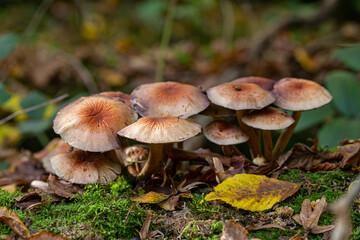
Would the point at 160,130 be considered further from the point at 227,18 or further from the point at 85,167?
the point at 227,18

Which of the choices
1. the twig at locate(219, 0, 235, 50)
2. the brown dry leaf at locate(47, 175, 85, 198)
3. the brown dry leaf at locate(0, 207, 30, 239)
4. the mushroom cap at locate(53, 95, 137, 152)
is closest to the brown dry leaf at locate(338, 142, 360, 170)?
the mushroom cap at locate(53, 95, 137, 152)

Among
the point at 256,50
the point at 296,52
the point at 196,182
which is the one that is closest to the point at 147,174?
the point at 196,182

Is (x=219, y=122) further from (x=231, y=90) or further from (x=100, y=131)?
(x=100, y=131)

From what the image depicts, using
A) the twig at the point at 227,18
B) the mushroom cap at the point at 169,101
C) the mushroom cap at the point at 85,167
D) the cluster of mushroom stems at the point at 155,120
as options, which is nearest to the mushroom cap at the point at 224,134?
the cluster of mushroom stems at the point at 155,120

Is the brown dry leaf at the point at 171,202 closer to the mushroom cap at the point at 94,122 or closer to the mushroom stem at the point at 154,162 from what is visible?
the mushroom stem at the point at 154,162

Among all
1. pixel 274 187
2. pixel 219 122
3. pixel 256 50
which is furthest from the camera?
pixel 256 50

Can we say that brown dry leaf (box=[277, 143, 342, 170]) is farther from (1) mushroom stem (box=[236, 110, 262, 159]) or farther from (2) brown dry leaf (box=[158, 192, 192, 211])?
(2) brown dry leaf (box=[158, 192, 192, 211])

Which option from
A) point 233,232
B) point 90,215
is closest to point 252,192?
point 233,232
